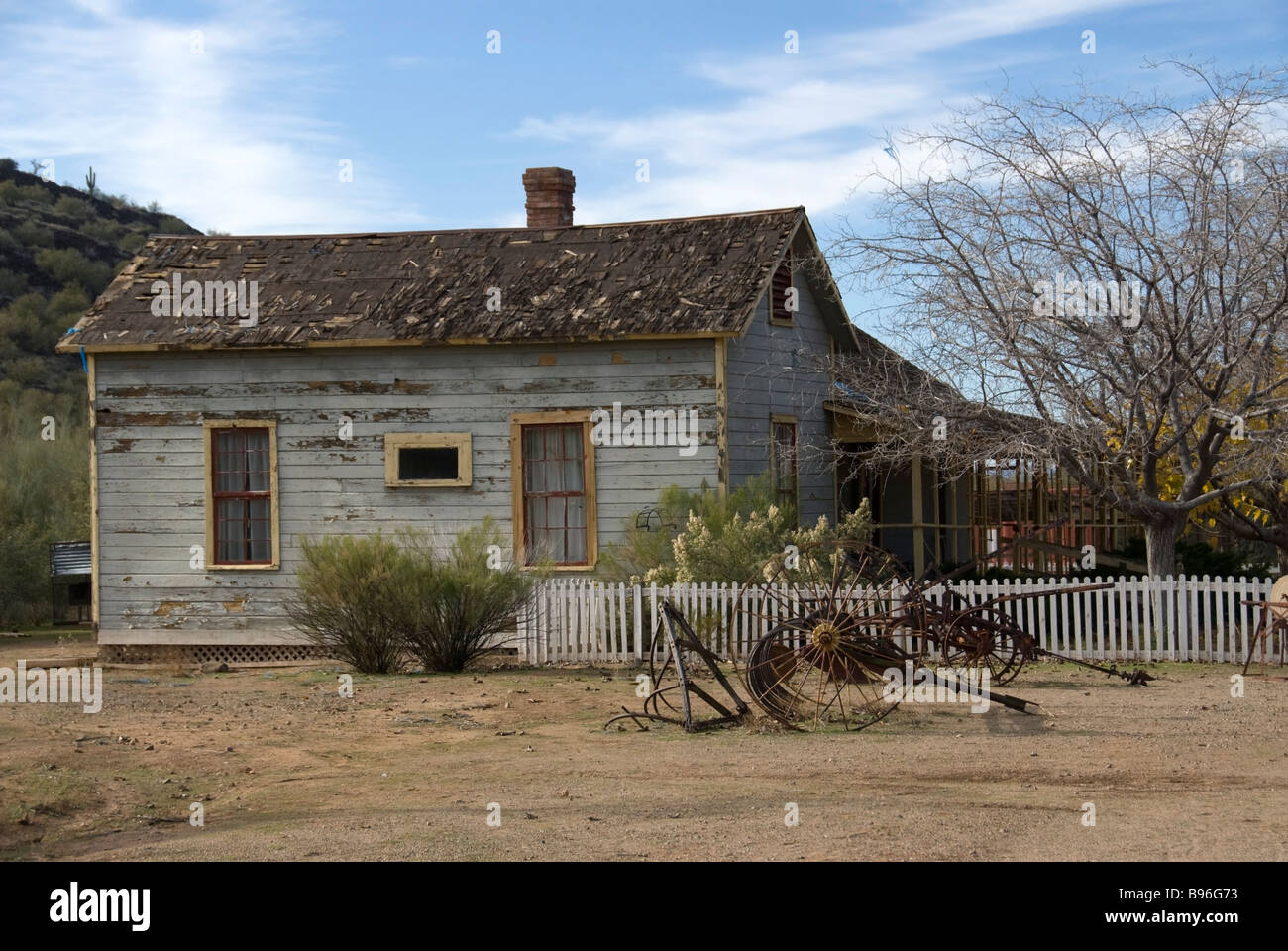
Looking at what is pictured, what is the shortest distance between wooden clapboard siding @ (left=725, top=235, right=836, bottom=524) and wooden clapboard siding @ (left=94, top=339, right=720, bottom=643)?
2.09 feet

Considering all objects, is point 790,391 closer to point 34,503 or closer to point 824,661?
point 824,661

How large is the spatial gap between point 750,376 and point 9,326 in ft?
95.8

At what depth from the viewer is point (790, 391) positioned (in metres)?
19.0

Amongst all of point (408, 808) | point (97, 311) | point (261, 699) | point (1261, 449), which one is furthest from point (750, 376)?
point (408, 808)

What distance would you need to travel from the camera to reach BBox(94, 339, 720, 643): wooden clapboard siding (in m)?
17.3

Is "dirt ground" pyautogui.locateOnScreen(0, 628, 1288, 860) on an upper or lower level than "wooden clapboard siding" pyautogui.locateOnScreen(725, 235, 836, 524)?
lower

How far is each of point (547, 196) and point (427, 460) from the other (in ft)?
15.8

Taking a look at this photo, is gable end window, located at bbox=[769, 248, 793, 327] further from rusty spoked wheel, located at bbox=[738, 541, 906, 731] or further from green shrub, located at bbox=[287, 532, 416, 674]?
rusty spoked wheel, located at bbox=[738, 541, 906, 731]

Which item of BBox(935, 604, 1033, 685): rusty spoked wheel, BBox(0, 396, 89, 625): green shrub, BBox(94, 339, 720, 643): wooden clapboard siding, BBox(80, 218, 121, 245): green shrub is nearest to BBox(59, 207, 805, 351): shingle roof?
BBox(94, 339, 720, 643): wooden clapboard siding

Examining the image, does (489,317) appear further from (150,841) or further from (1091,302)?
(150,841)

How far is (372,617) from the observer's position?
50.8 feet

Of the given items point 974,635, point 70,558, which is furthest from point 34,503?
point 974,635

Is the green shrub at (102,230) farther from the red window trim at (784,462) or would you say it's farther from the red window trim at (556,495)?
the red window trim at (784,462)

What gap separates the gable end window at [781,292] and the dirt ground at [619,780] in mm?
6714
